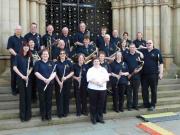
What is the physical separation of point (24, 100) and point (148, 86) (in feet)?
9.76

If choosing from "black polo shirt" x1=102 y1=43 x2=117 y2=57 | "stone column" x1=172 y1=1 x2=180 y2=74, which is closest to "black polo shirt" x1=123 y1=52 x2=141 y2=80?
"black polo shirt" x1=102 y1=43 x2=117 y2=57

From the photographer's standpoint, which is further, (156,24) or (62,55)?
(156,24)

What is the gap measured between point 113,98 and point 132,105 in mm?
Result: 604

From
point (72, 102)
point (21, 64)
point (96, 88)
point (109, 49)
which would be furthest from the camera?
point (109, 49)

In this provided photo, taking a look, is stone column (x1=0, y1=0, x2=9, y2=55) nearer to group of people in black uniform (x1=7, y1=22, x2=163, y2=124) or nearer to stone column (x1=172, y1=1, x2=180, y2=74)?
group of people in black uniform (x1=7, y1=22, x2=163, y2=124)

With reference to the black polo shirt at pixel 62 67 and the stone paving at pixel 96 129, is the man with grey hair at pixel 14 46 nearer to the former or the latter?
the black polo shirt at pixel 62 67

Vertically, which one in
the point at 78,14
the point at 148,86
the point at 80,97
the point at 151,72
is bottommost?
the point at 80,97

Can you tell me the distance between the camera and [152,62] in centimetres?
834

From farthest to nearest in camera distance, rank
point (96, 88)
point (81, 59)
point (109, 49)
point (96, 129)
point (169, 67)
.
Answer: point (169, 67) → point (109, 49) → point (81, 59) → point (96, 88) → point (96, 129)

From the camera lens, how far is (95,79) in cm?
734

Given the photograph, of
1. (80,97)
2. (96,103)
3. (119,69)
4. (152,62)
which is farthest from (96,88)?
(152,62)

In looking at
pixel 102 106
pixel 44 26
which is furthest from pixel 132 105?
pixel 44 26

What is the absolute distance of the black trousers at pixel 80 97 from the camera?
25.2ft

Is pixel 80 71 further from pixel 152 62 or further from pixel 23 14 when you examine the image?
pixel 23 14
